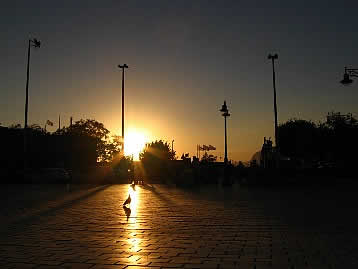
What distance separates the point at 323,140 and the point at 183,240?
57517mm

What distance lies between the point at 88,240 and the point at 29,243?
1.15 m

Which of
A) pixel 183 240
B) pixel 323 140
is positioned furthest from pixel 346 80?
pixel 323 140

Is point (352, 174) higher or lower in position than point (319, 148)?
lower

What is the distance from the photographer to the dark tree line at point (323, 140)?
55781mm

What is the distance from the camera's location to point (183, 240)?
9039 mm

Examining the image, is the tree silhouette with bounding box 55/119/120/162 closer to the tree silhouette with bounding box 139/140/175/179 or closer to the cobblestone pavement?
the tree silhouette with bounding box 139/140/175/179

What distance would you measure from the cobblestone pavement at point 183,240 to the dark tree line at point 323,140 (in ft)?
145

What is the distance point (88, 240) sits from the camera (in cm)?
920

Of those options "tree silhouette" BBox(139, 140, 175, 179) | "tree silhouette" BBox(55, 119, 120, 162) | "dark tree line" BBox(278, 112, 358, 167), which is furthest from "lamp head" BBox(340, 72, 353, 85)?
"tree silhouette" BBox(55, 119, 120, 162)

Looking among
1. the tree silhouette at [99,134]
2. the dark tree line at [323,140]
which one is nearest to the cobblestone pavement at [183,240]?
the dark tree line at [323,140]

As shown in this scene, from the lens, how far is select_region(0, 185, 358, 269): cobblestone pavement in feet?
22.9

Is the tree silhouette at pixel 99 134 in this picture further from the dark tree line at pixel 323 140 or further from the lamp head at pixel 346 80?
the lamp head at pixel 346 80

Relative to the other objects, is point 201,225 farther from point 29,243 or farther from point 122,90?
point 122,90

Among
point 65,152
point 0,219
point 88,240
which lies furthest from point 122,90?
point 88,240
